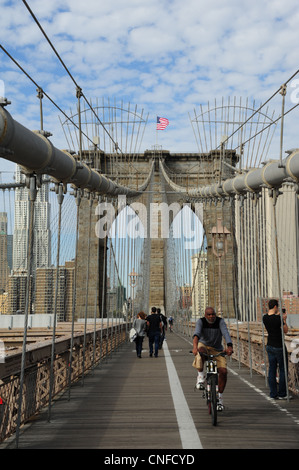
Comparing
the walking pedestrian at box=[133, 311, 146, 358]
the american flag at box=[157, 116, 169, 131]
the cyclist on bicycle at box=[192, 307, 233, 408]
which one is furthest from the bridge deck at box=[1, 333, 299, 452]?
the american flag at box=[157, 116, 169, 131]

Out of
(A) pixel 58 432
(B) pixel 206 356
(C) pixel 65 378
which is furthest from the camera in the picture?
(C) pixel 65 378

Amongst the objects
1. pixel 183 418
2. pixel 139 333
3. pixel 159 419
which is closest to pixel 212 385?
pixel 183 418

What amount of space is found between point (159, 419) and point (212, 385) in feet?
2.31

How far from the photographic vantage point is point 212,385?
23.6ft

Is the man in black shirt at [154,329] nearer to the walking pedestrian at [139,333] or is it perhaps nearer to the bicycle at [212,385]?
the walking pedestrian at [139,333]

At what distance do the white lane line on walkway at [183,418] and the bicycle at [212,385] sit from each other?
26 cm

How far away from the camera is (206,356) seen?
7.68m

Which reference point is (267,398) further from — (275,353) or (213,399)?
(213,399)

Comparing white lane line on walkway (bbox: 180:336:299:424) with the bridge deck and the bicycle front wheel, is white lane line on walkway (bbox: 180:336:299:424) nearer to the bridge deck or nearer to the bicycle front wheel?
the bridge deck

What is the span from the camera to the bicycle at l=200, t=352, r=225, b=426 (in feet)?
22.6

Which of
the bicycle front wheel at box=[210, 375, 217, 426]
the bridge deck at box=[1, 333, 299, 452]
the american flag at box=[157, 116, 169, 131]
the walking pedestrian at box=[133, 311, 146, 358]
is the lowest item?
the bridge deck at box=[1, 333, 299, 452]

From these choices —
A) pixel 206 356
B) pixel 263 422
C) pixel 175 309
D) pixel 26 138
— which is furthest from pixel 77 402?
pixel 175 309
